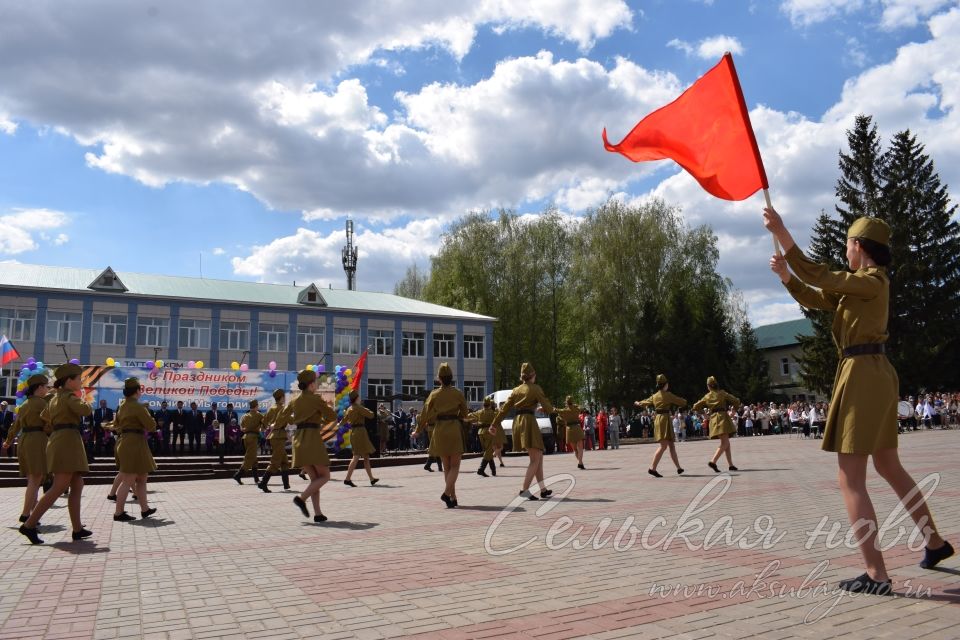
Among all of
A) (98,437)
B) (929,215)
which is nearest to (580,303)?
(929,215)

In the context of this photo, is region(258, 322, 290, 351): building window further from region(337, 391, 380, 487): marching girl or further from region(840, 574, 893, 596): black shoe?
region(840, 574, 893, 596): black shoe

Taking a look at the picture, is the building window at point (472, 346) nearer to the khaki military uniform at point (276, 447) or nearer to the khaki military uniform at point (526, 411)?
the khaki military uniform at point (276, 447)

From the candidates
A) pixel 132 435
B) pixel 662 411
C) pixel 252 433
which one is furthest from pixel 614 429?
pixel 132 435

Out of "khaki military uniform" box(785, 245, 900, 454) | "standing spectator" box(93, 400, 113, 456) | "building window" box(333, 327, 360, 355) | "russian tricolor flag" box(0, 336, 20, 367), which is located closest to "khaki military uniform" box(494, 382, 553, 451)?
"khaki military uniform" box(785, 245, 900, 454)

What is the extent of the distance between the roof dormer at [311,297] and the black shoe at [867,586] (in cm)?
4922

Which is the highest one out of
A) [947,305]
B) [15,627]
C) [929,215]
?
[929,215]

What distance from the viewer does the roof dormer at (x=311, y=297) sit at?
171 ft

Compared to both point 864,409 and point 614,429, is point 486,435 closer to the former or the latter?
point 864,409

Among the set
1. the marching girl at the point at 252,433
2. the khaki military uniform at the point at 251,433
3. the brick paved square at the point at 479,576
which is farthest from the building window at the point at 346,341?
the brick paved square at the point at 479,576

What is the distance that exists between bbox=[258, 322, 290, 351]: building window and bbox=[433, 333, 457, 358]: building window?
35.5 feet

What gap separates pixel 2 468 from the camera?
20281 mm

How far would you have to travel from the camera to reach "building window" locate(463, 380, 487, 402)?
5644 centimetres

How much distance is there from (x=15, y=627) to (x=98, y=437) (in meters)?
22.4

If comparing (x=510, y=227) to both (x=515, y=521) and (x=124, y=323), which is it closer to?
(x=124, y=323)
